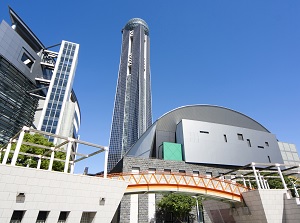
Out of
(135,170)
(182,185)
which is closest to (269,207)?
(182,185)

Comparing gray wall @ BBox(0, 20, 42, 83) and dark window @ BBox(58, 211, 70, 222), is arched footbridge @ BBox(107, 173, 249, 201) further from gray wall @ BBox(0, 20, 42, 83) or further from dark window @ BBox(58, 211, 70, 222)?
gray wall @ BBox(0, 20, 42, 83)

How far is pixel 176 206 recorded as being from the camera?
27109 millimetres

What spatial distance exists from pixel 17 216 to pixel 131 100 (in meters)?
132

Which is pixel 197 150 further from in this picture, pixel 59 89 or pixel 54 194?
pixel 59 89

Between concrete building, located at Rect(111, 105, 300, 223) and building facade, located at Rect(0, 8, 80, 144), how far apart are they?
2187 cm

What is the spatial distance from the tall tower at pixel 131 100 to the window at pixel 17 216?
11977 centimetres

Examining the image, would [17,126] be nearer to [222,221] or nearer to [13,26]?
[13,26]

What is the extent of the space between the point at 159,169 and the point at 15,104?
1160 inches

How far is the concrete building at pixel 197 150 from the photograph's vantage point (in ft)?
95.2

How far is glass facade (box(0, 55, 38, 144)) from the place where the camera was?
33.9m

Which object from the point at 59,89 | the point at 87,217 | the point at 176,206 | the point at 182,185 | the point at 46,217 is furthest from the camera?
the point at 59,89

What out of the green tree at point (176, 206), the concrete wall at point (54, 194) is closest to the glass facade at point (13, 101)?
the concrete wall at point (54, 194)

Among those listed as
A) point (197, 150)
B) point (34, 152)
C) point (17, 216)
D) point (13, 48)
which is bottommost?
point (17, 216)

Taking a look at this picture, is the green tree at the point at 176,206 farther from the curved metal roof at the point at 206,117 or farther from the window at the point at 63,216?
the window at the point at 63,216
